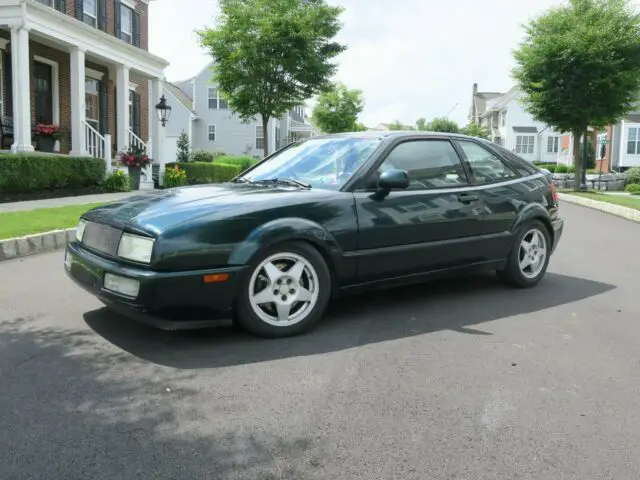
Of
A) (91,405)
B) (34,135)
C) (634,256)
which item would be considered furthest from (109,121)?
(91,405)

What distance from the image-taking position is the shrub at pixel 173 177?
71.8 ft

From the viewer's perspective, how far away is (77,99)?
18.4m

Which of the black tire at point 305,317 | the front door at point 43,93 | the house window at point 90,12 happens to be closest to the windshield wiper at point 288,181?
Result: the black tire at point 305,317

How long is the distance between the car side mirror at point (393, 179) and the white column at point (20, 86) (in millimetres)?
13880

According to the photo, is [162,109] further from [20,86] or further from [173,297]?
[173,297]

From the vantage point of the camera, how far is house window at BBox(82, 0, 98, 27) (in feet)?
71.8

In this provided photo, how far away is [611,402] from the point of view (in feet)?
10.7

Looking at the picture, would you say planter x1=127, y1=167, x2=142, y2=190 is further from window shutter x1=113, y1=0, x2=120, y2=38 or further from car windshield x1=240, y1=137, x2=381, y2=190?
car windshield x1=240, y1=137, x2=381, y2=190

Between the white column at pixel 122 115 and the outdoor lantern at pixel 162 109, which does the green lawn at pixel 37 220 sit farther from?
the outdoor lantern at pixel 162 109

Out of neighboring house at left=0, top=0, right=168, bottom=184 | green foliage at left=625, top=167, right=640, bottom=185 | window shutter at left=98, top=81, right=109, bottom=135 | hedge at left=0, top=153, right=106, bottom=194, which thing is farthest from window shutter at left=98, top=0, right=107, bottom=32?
green foliage at left=625, top=167, right=640, bottom=185

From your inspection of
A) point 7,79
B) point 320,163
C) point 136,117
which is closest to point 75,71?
point 7,79

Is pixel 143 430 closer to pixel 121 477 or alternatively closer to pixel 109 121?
pixel 121 477

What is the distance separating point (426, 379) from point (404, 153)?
7.56 ft

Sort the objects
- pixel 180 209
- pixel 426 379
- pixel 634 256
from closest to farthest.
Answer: pixel 426 379 < pixel 180 209 < pixel 634 256
